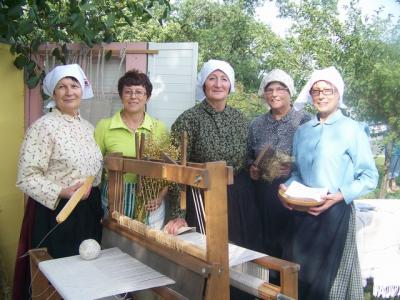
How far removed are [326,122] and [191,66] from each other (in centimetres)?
113

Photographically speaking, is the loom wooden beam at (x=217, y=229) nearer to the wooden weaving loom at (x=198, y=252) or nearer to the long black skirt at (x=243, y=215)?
the wooden weaving loom at (x=198, y=252)

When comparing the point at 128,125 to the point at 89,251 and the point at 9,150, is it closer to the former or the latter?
the point at 89,251

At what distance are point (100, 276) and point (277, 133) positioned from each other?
125 centimetres

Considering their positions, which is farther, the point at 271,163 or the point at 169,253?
the point at 271,163

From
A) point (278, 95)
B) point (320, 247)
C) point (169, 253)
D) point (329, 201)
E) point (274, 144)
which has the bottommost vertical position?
point (320, 247)

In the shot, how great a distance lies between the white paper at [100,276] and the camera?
121cm

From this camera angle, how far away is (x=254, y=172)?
7.17 feet

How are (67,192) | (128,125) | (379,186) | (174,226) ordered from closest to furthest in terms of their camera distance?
(174,226) → (67,192) → (128,125) → (379,186)

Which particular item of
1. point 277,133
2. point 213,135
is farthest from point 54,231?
point 277,133

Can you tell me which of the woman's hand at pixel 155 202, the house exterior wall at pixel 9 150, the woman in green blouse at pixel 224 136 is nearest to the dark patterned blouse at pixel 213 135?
the woman in green blouse at pixel 224 136

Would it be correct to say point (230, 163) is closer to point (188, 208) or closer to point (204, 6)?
point (188, 208)

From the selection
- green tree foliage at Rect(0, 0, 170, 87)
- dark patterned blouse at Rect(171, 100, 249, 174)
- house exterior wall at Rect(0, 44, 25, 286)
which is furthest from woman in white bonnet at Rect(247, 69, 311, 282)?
house exterior wall at Rect(0, 44, 25, 286)

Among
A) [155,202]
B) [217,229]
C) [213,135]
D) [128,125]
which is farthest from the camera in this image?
[128,125]

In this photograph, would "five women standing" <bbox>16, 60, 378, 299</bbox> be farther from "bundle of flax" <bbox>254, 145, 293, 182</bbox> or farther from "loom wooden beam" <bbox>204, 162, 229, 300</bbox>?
"loom wooden beam" <bbox>204, 162, 229, 300</bbox>
